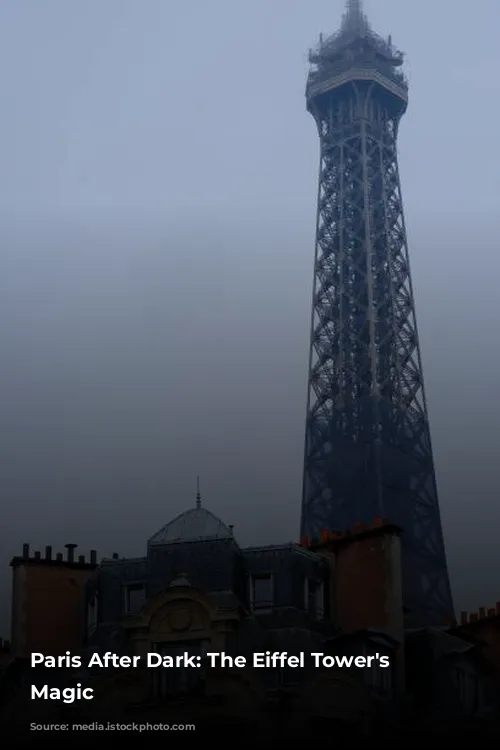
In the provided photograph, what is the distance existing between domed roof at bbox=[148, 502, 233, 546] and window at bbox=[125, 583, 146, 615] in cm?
151

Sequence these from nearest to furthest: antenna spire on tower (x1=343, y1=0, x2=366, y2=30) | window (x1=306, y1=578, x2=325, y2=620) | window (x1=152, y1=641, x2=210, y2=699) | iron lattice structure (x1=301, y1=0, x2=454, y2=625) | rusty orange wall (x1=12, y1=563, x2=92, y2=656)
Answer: window (x1=152, y1=641, x2=210, y2=699), window (x1=306, y1=578, x2=325, y2=620), rusty orange wall (x1=12, y1=563, x2=92, y2=656), iron lattice structure (x1=301, y1=0, x2=454, y2=625), antenna spire on tower (x1=343, y1=0, x2=366, y2=30)

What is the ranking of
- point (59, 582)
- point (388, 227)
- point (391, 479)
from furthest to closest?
point (388, 227), point (391, 479), point (59, 582)

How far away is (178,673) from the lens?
166 feet

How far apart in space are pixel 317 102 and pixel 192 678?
5705cm

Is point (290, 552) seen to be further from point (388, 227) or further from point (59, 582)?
point (388, 227)

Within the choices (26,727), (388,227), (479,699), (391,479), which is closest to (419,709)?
(479,699)

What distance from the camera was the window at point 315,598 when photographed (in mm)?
54375

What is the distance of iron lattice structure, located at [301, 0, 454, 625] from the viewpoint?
293ft

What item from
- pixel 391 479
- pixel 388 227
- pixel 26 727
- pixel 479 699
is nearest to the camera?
pixel 26 727

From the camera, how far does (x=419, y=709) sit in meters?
49.3

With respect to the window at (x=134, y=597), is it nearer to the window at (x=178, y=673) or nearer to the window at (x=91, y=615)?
the window at (x=91, y=615)

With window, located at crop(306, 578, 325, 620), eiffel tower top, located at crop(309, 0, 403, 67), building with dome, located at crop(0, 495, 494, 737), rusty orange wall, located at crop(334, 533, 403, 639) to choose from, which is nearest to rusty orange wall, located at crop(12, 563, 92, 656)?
building with dome, located at crop(0, 495, 494, 737)

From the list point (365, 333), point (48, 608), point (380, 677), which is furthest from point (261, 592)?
point (365, 333)

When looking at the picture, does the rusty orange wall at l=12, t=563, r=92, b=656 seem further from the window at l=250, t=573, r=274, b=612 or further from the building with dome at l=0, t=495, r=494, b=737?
the window at l=250, t=573, r=274, b=612
